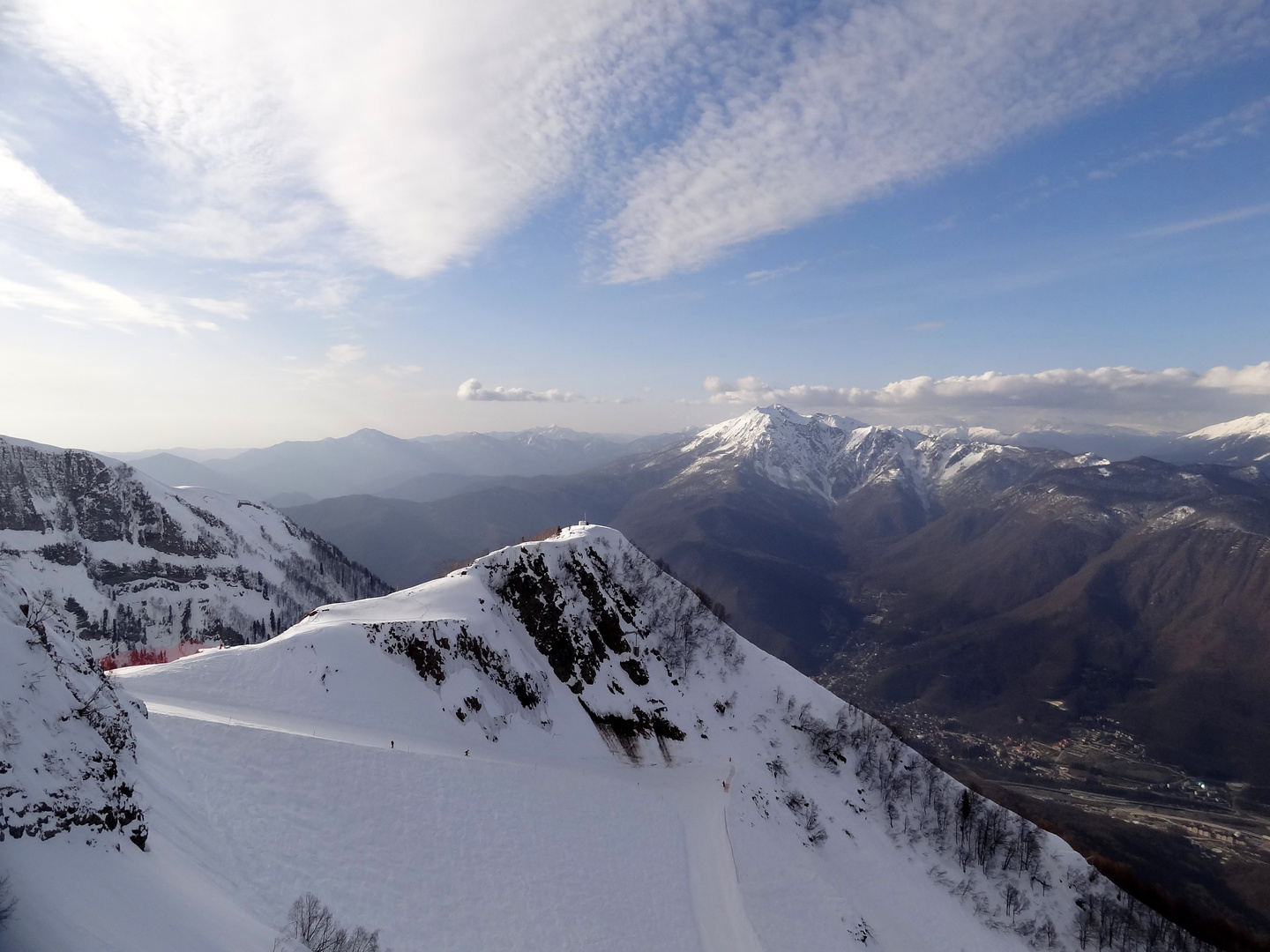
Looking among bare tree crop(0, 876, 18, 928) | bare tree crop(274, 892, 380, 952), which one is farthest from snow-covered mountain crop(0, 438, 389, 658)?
bare tree crop(0, 876, 18, 928)

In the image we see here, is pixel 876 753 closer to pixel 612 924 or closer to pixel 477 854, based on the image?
pixel 612 924

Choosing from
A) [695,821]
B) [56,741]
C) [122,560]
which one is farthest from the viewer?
[122,560]

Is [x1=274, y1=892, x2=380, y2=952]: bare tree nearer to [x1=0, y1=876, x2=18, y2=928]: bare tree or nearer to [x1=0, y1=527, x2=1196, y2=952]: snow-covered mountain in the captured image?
[x1=0, y1=527, x2=1196, y2=952]: snow-covered mountain

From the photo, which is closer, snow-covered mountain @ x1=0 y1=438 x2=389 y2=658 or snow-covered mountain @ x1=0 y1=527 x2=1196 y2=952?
snow-covered mountain @ x1=0 y1=527 x2=1196 y2=952

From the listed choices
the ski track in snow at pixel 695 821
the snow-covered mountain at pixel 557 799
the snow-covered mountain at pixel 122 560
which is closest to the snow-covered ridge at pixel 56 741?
the snow-covered mountain at pixel 557 799

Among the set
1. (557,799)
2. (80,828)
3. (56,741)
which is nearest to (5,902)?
(80,828)

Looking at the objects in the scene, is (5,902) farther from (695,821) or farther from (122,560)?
(122,560)

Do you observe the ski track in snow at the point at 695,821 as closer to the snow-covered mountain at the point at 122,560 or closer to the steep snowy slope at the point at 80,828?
the steep snowy slope at the point at 80,828

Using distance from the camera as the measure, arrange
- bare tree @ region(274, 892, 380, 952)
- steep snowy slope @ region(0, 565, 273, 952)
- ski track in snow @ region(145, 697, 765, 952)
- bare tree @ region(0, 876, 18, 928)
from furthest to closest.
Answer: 1. ski track in snow @ region(145, 697, 765, 952)
2. bare tree @ region(274, 892, 380, 952)
3. steep snowy slope @ region(0, 565, 273, 952)
4. bare tree @ region(0, 876, 18, 928)
